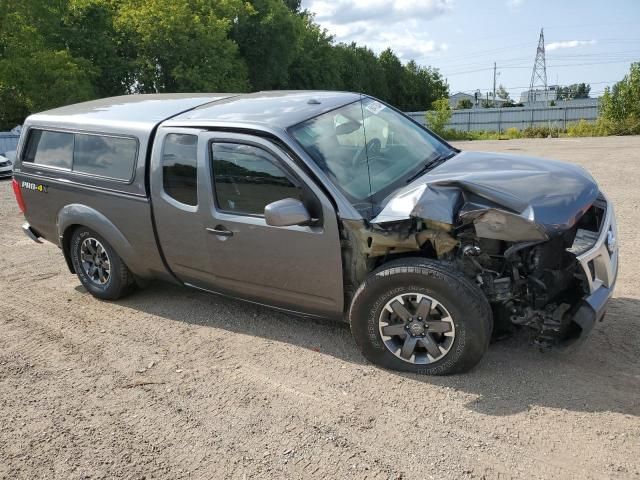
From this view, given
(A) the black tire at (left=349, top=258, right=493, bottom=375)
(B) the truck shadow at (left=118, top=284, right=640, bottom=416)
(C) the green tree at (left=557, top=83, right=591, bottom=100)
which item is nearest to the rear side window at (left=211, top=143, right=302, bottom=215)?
(A) the black tire at (left=349, top=258, right=493, bottom=375)

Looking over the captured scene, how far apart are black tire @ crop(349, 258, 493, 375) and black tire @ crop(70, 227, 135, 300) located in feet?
8.23

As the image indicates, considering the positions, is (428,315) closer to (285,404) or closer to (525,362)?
(525,362)

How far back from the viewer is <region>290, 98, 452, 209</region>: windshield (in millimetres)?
4004

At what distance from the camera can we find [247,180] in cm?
418

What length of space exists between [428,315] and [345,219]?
2.71 ft

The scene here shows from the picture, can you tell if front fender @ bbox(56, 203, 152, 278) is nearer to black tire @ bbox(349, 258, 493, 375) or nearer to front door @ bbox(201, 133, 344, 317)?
front door @ bbox(201, 133, 344, 317)

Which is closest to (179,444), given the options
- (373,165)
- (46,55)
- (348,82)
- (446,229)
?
(446,229)

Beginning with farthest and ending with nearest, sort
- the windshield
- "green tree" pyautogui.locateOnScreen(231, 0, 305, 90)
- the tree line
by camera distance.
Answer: "green tree" pyautogui.locateOnScreen(231, 0, 305, 90), the tree line, the windshield

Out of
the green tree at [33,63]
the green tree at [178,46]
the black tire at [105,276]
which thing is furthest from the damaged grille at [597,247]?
the green tree at [178,46]

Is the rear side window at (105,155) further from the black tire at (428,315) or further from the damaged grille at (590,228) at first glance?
the damaged grille at (590,228)

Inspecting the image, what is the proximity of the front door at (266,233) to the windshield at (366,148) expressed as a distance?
24 centimetres

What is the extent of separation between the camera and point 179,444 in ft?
10.8

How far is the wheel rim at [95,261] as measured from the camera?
5379 mm

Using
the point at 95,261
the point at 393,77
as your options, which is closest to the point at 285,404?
the point at 95,261
